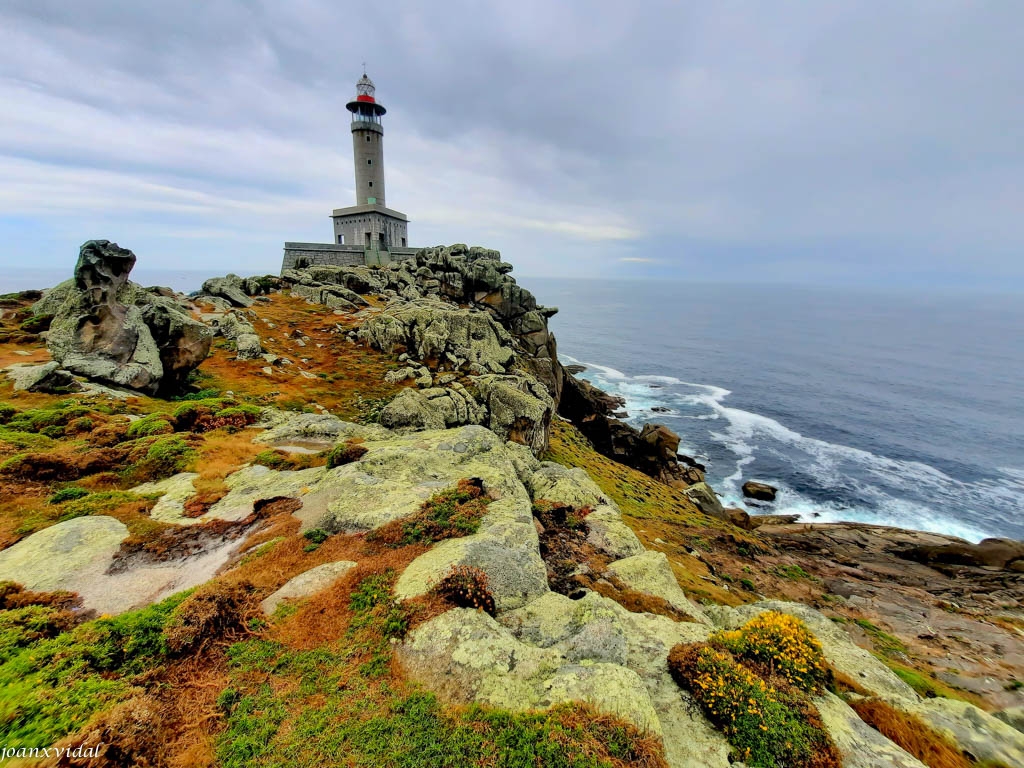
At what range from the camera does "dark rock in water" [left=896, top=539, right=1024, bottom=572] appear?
124ft

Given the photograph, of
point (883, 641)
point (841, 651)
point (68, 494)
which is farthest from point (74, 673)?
point (883, 641)

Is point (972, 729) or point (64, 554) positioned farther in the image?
point (64, 554)

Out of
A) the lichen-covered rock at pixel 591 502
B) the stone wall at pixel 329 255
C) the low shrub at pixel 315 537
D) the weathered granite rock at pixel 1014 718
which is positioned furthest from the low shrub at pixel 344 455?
the stone wall at pixel 329 255

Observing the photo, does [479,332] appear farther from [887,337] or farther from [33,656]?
[887,337]

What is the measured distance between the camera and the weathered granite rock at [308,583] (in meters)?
10.6

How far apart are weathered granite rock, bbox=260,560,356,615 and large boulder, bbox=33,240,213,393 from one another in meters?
20.3

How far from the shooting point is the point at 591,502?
20391mm

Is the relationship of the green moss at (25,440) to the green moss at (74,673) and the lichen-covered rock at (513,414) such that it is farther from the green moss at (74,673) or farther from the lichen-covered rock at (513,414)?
the lichen-covered rock at (513,414)

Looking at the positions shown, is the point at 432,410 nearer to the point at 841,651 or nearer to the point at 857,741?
the point at 841,651

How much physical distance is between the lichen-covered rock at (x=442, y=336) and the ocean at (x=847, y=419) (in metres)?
36.2

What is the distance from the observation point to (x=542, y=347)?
226 feet

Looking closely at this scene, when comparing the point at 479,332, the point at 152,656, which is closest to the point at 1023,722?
the point at 152,656

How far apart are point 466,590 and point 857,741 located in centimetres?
870

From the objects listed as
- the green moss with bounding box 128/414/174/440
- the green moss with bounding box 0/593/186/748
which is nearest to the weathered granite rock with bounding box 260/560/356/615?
the green moss with bounding box 0/593/186/748
